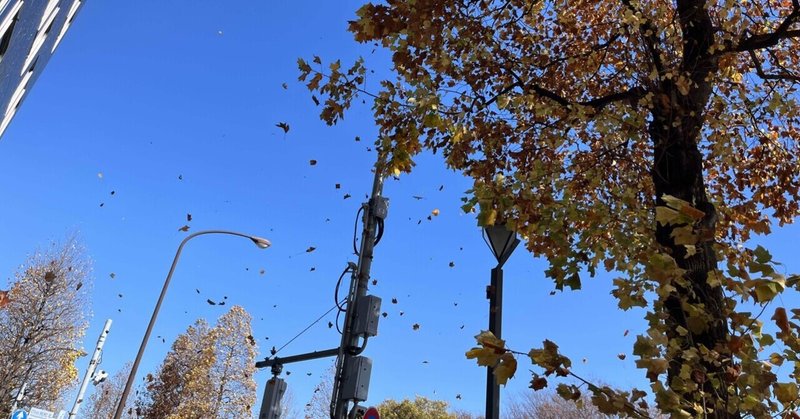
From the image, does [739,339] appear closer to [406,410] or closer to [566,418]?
[566,418]

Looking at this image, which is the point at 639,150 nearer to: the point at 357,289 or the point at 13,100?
the point at 357,289

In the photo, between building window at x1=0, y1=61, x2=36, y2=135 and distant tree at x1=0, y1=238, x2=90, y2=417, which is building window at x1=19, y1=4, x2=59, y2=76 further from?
distant tree at x1=0, y1=238, x2=90, y2=417

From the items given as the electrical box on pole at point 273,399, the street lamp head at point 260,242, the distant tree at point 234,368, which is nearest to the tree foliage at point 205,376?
the distant tree at point 234,368

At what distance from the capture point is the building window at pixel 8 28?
23.7 feet

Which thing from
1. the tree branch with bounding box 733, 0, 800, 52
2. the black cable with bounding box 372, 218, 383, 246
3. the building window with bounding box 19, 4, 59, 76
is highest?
the building window with bounding box 19, 4, 59, 76

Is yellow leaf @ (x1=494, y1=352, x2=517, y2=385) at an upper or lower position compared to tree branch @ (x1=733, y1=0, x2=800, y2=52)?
lower

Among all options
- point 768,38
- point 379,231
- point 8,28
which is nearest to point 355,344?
point 379,231

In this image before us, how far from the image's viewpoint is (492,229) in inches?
203

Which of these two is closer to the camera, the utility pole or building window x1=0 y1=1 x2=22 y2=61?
the utility pole

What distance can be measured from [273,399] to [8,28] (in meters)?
6.63

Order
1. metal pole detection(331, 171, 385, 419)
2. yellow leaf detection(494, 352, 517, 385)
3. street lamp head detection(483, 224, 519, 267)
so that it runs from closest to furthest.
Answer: yellow leaf detection(494, 352, 517, 385), street lamp head detection(483, 224, 519, 267), metal pole detection(331, 171, 385, 419)

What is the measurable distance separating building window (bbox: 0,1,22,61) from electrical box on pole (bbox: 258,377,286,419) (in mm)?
6101

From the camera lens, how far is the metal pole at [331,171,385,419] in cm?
618

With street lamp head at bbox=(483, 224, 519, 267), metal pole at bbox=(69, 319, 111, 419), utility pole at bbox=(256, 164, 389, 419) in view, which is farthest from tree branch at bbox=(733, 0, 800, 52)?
metal pole at bbox=(69, 319, 111, 419)
